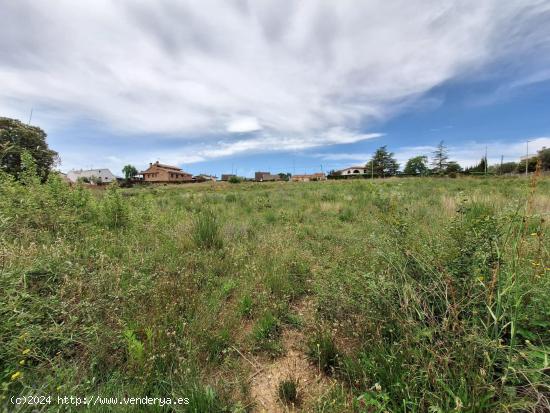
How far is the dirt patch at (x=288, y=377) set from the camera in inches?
63.4

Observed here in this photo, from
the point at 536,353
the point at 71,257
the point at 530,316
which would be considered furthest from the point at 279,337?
the point at 71,257

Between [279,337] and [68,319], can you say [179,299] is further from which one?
[279,337]

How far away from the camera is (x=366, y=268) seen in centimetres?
279

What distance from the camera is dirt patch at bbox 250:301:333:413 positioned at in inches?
63.4

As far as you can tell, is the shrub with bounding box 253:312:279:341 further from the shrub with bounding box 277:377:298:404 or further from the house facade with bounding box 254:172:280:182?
the house facade with bounding box 254:172:280:182

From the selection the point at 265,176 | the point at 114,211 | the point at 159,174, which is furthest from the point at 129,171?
the point at 114,211

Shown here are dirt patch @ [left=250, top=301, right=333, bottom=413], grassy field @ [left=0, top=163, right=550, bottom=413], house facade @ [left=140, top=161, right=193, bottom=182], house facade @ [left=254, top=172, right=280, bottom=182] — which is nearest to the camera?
grassy field @ [left=0, top=163, right=550, bottom=413]

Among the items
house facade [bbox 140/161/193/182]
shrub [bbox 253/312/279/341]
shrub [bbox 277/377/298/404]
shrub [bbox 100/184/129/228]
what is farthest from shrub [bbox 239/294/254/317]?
house facade [bbox 140/161/193/182]

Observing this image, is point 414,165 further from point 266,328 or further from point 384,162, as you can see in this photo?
point 266,328

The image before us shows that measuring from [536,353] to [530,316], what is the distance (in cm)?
40

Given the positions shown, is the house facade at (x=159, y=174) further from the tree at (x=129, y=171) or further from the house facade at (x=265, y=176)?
the house facade at (x=265, y=176)

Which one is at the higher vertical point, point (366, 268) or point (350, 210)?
point (350, 210)

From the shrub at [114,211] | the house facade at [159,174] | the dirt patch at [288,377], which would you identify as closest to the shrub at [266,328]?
the dirt patch at [288,377]

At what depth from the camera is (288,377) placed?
1811 mm
